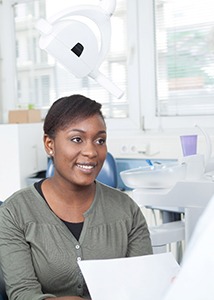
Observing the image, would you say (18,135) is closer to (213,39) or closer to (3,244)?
(213,39)

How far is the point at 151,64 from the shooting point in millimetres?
2723

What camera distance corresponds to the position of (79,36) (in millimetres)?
1094

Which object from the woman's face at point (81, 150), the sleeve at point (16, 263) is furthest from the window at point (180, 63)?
the sleeve at point (16, 263)

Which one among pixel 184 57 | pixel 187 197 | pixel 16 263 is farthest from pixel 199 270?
pixel 184 57

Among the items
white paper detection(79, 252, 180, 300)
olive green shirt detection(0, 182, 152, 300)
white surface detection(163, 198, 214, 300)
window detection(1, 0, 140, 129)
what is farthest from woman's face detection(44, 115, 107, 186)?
window detection(1, 0, 140, 129)

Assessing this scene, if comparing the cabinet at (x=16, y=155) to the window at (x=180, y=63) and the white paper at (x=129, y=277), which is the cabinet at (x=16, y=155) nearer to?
the window at (x=180, y=63)

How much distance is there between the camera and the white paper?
0.81m

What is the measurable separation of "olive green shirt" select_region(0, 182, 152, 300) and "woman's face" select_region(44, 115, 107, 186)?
0.34 ft

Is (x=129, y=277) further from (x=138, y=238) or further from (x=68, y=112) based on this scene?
(x=68, y=112)

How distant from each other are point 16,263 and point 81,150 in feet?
1.04

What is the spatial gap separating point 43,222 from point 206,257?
762 mm

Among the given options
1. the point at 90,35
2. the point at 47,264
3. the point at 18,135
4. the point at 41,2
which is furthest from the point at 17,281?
the point at 41,2

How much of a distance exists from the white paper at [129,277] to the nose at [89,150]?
31cm

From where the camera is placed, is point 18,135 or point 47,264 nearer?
point 47,264
